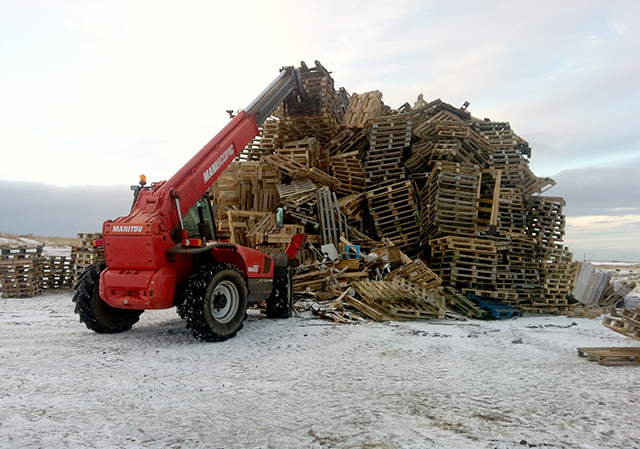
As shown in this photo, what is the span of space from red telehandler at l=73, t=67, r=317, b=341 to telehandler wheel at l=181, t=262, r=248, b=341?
0.01 m

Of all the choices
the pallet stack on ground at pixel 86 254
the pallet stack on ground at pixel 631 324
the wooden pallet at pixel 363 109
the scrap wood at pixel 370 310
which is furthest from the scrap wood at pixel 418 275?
the pallet stack on ground at pixel 86 254

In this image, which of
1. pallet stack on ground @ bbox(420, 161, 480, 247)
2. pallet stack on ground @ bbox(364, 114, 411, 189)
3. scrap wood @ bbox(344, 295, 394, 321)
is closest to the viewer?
scrap wood @ bbox(344, 295, 394, 321)

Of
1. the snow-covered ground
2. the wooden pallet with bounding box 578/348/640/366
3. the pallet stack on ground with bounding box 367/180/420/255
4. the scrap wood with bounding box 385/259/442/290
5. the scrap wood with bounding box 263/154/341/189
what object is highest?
the scrap wood with bounding box 263/154/341/189

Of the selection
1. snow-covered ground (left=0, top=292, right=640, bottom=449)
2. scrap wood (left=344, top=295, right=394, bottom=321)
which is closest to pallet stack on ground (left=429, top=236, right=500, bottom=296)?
scrap wood (left=344, top=295, right=394, bottom=321)

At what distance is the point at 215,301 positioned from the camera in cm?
737

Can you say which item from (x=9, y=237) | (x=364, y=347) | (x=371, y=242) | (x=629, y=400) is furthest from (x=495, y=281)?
(x=9, y=237)

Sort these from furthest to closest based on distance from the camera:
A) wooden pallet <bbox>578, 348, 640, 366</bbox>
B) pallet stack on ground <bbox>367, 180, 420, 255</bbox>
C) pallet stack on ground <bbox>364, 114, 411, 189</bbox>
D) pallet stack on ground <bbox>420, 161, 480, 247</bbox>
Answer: pallet stack on ground <bbox>364, 114, 411, 189</bbox> < pallet stack on ground <bbox>367, 180, 420, 255</bbox> < pallet stack on ground <bbox>420, 161, 480, 247</bbox> < wooden pallet <bbox>578, 348, 640, 366</bbox>

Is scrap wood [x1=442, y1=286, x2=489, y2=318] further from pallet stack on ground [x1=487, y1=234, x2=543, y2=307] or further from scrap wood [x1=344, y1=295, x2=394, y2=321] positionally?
scrap wood [x1=344, y1=295, x2=394, y2=321]

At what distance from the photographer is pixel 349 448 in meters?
3.69

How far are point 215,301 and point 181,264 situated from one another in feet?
2.68

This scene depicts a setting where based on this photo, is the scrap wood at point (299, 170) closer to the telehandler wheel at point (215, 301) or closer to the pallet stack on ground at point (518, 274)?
the pallet stack on ground at point (518, 274)

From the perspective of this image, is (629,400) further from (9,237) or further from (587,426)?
(9,237)

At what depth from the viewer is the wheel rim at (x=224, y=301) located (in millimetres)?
7375

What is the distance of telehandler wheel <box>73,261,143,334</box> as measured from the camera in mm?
7586
